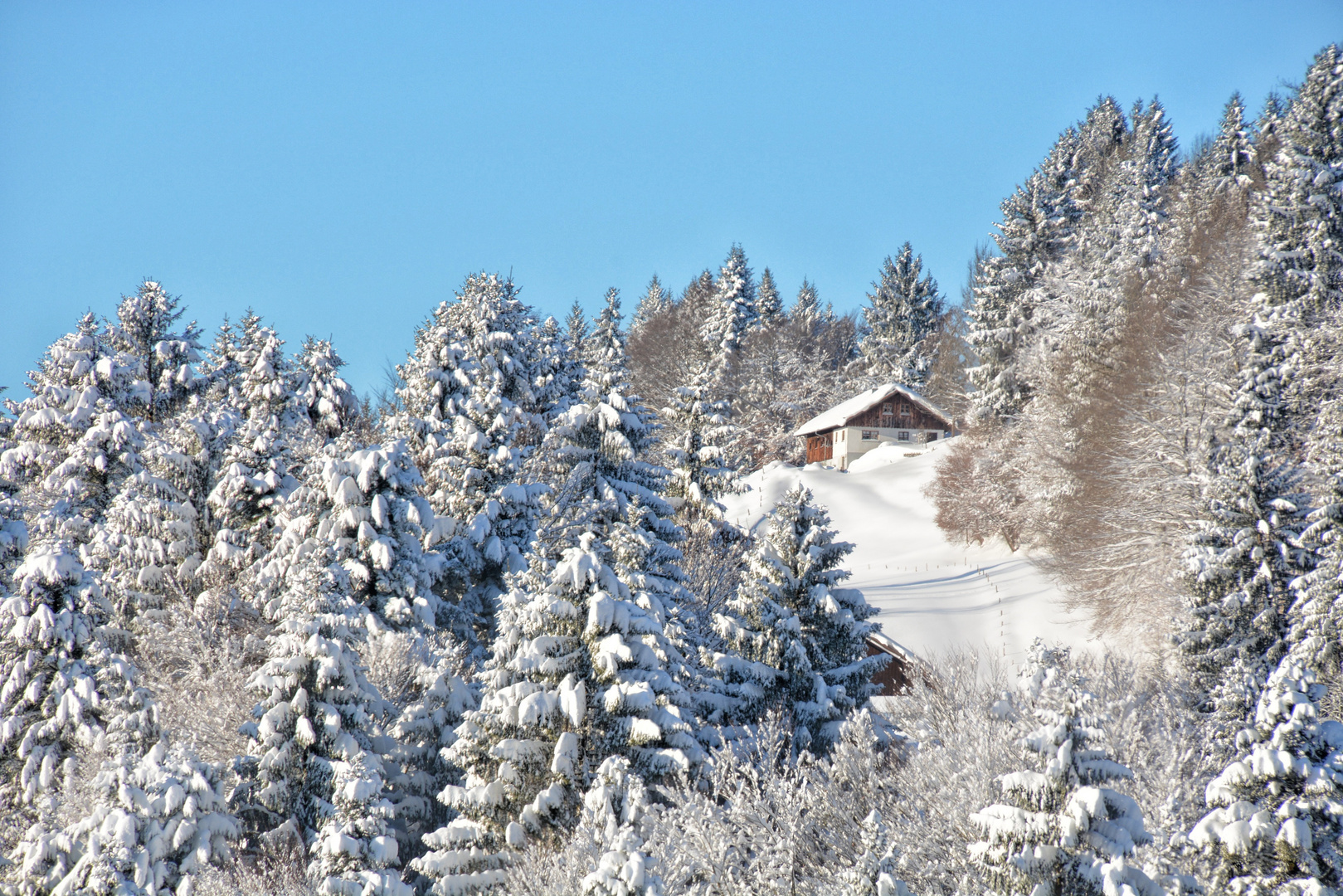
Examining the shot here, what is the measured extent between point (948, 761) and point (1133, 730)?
4.16m

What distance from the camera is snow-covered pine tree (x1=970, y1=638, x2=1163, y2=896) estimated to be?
9.26 metres

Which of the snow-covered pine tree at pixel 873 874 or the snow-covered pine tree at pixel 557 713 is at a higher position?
the snow-covered pine tree at pixel 557 713

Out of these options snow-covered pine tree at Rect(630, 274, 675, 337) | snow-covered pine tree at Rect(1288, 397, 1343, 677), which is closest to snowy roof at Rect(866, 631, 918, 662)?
snow-covered pine tree at Rect(1288, 397, 1343, 677)

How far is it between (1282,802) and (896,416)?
55585 millimetres

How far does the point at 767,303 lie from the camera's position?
265ft

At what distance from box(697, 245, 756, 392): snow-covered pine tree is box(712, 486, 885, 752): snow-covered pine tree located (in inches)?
1909

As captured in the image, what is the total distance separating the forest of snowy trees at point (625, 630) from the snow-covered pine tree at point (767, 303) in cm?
4022

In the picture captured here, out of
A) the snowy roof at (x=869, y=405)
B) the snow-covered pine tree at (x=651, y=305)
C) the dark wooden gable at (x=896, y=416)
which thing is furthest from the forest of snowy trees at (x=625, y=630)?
the snow-covered pine tree at (x=651, y=305)

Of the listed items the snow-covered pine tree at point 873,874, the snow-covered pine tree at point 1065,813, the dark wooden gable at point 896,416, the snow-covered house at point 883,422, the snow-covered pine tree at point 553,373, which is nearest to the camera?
the snow-covered pine tree at point 873,874

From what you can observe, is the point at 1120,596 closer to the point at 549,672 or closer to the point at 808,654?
the point at 808,654

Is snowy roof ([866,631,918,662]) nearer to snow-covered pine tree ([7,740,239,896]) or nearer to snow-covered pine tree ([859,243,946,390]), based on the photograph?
snow-covered pine tree ([7,740,239,896])

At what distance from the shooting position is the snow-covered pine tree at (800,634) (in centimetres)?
1783

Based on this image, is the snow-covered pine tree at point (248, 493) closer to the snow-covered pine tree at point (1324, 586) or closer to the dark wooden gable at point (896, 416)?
the snow-covered pine tree at point (1324, 586)

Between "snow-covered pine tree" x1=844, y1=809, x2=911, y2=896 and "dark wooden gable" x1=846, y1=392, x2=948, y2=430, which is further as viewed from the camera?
"dark wooden gable" x1=846, y1=392, x2=948, y2=430
